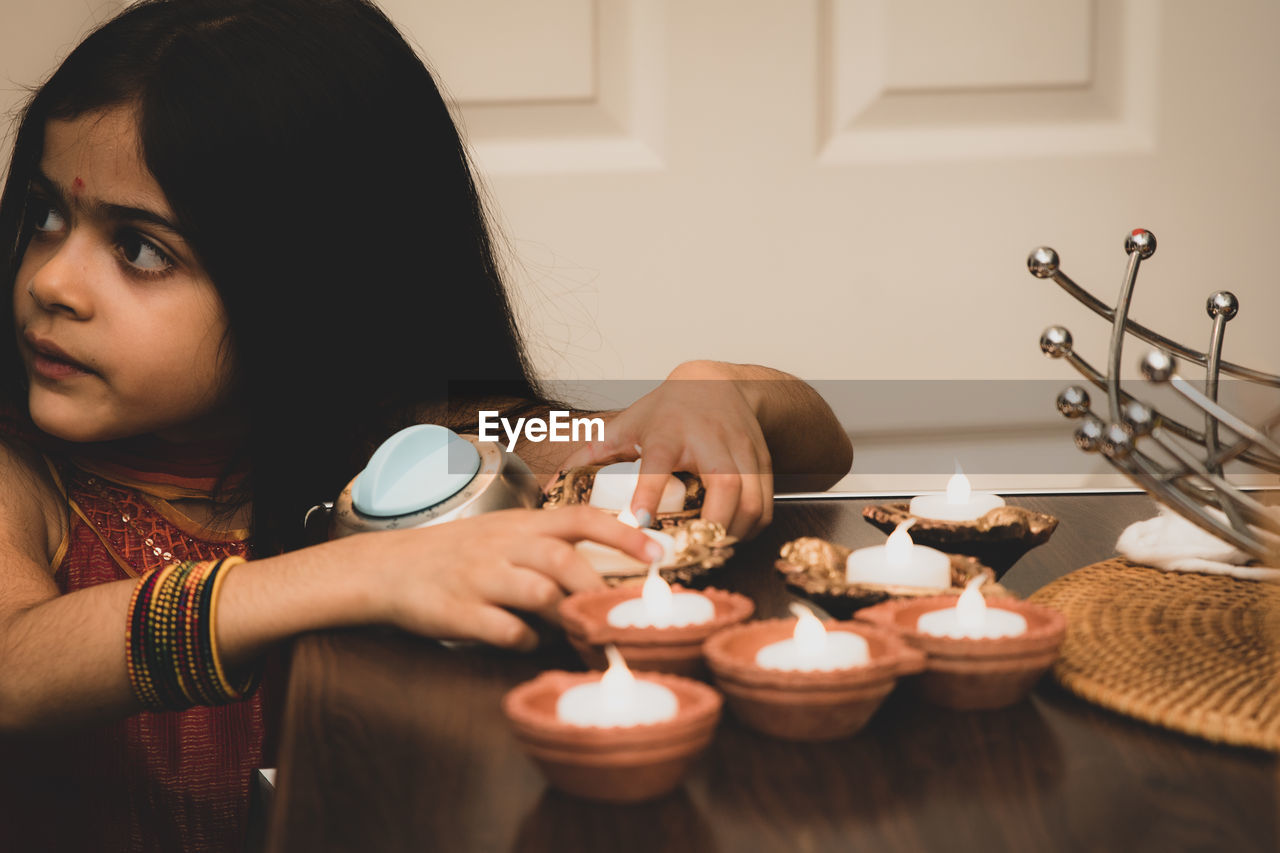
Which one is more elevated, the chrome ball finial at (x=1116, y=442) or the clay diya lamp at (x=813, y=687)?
the chrome ball finial at (x=1116, y=442)

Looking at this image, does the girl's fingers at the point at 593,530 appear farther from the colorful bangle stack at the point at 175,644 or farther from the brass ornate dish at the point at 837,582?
the colorful bangle stack at the point at 175,644

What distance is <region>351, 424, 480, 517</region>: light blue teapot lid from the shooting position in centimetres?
55

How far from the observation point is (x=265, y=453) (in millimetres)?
888

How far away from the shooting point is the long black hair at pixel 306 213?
2.58ft

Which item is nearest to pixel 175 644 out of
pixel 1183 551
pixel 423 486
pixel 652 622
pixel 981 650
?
pixel 423 486

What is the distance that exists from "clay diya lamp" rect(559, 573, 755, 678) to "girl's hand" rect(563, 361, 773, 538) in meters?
0.17

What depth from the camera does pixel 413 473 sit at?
567mm

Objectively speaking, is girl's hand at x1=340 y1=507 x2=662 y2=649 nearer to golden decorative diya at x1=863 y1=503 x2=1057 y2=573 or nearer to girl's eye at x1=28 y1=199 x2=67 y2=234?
golden decorative diya at x1=863 y1=503 x2=1057 y2=573

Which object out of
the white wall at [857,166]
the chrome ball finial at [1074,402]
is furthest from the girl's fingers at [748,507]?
the white wall at [857,166]

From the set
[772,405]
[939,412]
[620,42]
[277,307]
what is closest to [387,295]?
[277,307]

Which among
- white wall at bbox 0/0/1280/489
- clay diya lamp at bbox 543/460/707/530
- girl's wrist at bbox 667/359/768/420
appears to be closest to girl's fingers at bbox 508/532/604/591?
clay diya lamp at bbox 543/460/707/530

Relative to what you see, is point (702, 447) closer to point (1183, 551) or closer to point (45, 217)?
point (1183, 551)

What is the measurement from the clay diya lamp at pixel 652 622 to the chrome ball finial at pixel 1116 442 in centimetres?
13

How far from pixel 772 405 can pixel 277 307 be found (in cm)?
39
